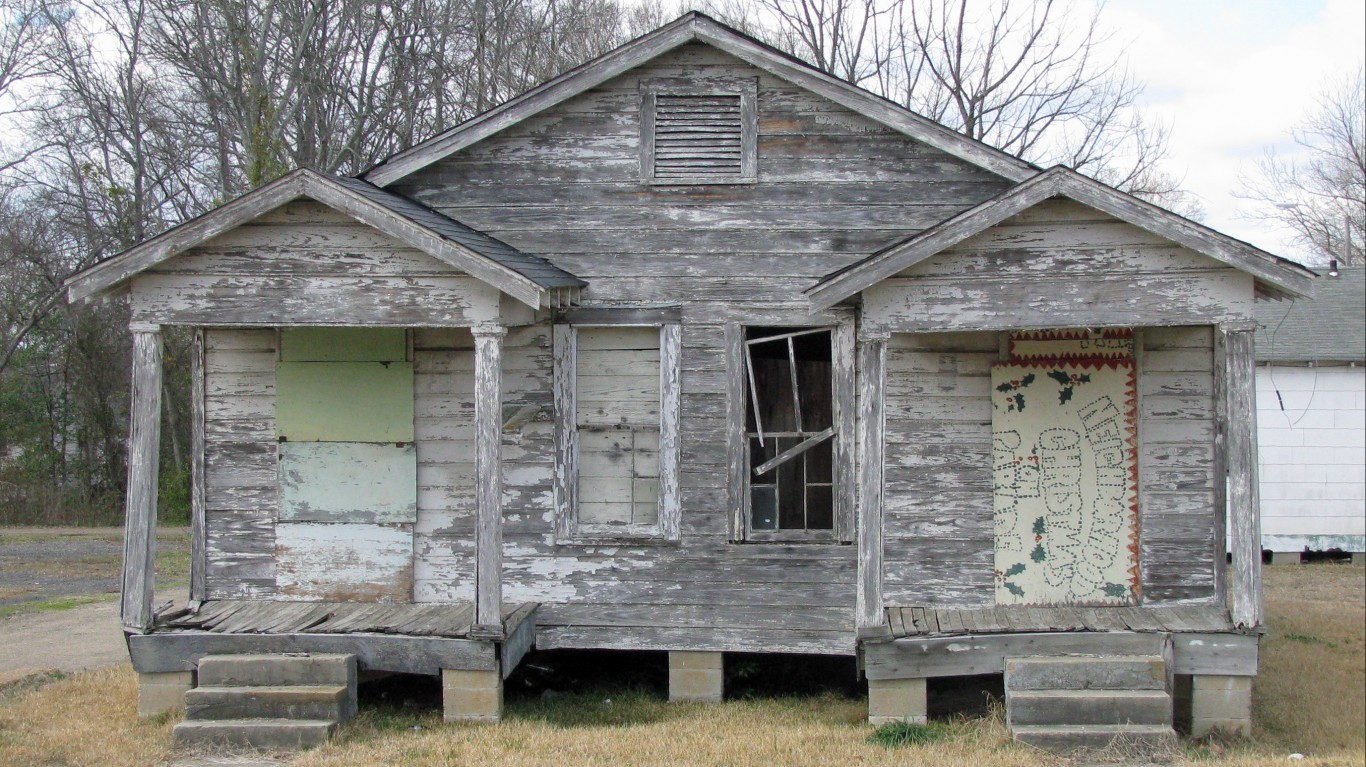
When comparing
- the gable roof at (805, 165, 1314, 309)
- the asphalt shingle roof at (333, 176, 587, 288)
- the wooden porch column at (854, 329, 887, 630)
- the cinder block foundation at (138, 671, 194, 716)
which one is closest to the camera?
the gable roof at (805, 165, 1314, 309)

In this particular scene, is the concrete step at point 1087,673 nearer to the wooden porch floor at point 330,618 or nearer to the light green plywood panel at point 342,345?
the wooden porch floor at point 330,618

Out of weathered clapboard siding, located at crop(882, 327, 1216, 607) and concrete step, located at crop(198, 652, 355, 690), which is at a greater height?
weathered clapboard siding, located at crop(882, 327, 1216, 607)

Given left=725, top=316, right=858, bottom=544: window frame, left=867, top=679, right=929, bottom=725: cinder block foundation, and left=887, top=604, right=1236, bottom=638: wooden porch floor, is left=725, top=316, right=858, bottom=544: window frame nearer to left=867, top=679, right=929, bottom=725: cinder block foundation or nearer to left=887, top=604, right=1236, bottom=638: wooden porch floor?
left=887, top=604, right=1236, bottom=638: wooden porch floor

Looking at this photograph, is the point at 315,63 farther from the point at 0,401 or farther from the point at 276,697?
the point at 276,697

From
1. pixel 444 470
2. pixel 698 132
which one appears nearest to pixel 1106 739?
pixel 444 470

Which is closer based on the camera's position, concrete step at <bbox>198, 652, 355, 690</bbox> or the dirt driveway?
concrete step at <bbox>198, 652, 355, 690</bbox>

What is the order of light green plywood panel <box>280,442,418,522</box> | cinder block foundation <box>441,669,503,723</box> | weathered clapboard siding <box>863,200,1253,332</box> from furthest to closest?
light green plywood panel <box>280,442,418,522</box> → cinder block foundation <box>441,669,503,723</box> → weathered clapboard siding <box>863,200,1253,332</box>

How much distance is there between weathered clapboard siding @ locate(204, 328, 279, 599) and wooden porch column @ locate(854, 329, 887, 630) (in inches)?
179

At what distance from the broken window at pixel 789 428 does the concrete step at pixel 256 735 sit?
3493 millimetres

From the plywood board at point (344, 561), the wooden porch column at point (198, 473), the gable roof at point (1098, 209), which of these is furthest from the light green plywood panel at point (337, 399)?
the gable roof at point (1098, 209)

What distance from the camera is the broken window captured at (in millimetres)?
9180

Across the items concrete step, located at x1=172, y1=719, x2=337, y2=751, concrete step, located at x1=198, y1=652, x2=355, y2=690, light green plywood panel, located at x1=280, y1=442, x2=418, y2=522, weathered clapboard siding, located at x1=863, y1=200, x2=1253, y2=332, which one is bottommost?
concrete step, located at x1=172, y1=719, x2=337, y2=751

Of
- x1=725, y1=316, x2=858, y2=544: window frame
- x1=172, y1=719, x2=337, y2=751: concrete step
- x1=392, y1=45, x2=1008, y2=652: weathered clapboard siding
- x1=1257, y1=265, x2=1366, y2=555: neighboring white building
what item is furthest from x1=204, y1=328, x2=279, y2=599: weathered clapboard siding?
x1=1257, y1=265, x2=1366, y2=555: neighboring white building

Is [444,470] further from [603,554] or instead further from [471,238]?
[471,238]
